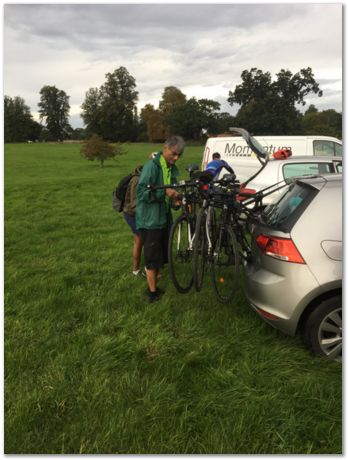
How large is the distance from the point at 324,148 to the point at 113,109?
82.6m

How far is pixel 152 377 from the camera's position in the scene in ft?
9.66

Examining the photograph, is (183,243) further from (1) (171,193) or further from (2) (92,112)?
(2) (92,112)

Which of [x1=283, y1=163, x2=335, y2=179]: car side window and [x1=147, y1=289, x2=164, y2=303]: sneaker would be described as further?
[x1=283, y1=163, x2=335, y2=179]: car side window

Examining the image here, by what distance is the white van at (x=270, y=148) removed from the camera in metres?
10.5

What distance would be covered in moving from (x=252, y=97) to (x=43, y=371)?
252 ft

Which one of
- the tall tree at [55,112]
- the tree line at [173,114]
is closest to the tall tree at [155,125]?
the tree line at [173,114]

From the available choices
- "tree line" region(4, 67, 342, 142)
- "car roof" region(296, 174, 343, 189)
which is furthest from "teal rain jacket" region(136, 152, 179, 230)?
"tree line" region(4, 67, 342, 142)

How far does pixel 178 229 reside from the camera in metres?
4.63

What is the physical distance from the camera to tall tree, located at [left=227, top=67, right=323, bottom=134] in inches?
2672

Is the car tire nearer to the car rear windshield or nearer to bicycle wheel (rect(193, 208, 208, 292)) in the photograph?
the car rear windshield

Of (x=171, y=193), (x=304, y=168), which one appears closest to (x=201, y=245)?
(x=171, y=193)

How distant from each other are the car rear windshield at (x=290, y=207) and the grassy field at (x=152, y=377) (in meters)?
1.08

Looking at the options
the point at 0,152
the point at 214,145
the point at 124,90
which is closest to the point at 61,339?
the point at 0,152

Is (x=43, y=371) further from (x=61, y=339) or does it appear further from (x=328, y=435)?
(x=328, y=435)
